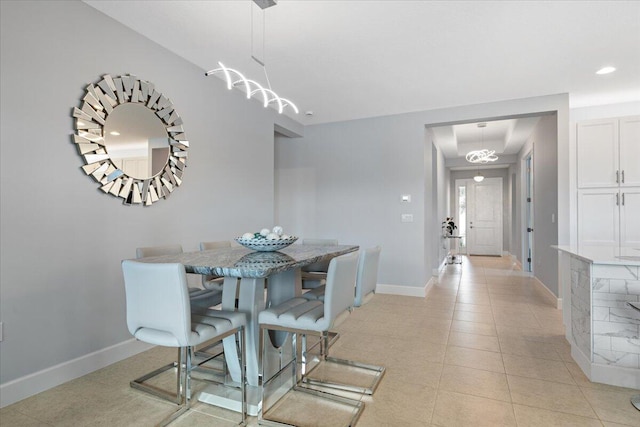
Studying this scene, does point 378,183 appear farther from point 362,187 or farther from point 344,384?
point 344,384

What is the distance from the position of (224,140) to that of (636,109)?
18.1 feet

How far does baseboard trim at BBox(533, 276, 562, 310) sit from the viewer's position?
4.28 m

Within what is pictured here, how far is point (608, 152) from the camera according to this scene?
4301 mm

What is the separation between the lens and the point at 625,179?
13.9ft

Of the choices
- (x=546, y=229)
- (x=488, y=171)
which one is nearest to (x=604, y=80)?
(x=546, y=229)

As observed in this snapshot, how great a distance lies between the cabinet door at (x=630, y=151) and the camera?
4184 millimetres

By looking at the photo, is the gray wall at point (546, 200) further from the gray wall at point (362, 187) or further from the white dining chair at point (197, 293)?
the white dining chair at point (197, 293)

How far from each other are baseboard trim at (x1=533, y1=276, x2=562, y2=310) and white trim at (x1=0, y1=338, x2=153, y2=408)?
469cm

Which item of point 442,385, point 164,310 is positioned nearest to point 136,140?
point 164,310

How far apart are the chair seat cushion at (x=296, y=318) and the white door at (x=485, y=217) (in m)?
9.46

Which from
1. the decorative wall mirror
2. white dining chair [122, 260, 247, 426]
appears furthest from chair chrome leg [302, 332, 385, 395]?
the decorative wall mirror

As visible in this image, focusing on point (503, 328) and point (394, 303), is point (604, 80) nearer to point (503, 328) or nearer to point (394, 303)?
point (503, 328)

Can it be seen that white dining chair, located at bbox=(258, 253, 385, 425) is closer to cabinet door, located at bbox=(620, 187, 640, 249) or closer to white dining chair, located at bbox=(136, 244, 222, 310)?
white dining chair, located at bbox=(136, 244, 222, 310)

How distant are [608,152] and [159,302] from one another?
5.28 metres
